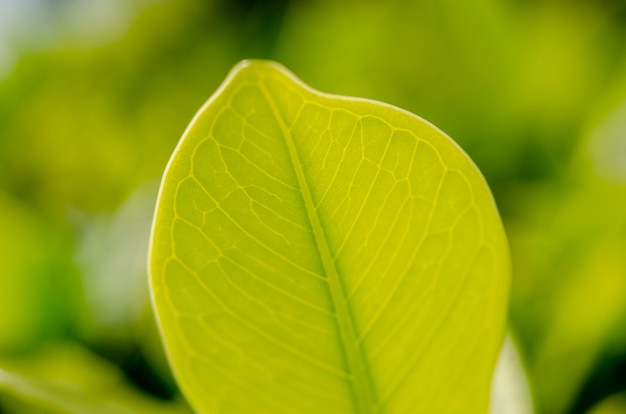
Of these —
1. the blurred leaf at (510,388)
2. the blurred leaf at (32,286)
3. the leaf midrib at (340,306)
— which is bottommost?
the blurred leaf at (32,286)

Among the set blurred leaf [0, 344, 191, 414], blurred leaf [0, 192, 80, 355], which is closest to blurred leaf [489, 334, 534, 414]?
blurred leaf [0, 344, 191, 414]

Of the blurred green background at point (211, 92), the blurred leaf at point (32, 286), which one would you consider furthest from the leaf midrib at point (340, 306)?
the blurred leaf at point (32, 286)

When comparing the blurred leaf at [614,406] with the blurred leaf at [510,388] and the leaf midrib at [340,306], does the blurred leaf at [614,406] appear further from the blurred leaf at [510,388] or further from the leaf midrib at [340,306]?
the leaf midrib at [340,306]

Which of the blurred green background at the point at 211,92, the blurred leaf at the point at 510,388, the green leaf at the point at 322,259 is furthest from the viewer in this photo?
the blurred green background at the point at 211,92

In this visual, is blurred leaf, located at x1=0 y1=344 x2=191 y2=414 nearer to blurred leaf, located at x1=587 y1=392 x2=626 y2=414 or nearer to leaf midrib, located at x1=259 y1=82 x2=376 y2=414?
leaf midrib, located at x1=259 y1=82 x2=376 y2=414

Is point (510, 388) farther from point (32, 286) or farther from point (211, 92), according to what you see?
point (211, 92)

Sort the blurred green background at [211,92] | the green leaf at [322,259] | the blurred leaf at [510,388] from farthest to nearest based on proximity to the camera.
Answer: the blurred green background at [211,92], the blurred leaf at [510,388], the green leaf at [322,259]

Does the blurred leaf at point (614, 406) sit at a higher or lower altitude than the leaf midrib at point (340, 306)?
lower

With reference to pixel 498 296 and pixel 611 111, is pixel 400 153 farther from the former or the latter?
pixel 611 111
